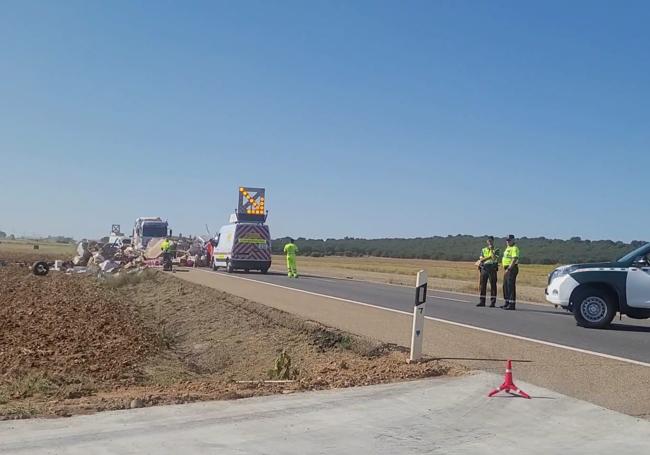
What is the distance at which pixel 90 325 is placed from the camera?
54.9 feet

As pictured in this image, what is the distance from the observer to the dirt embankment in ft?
27.7

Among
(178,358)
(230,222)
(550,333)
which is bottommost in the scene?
(178,358)

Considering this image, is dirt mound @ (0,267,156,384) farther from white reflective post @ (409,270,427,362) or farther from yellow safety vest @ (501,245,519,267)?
yellow safety vest @ (501,245,519,267)

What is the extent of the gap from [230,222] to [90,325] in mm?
22061

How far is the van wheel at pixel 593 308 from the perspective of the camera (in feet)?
50.0

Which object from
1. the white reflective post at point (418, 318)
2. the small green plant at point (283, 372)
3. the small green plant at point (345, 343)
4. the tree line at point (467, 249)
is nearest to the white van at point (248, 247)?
the small green plant at point (345, 343)

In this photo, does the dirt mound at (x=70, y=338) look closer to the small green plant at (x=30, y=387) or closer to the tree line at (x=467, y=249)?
the small green plant at (x=30, y=387)

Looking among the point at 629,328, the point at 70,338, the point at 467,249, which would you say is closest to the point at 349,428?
the point at 70,338

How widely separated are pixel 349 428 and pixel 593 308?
33.6 ft

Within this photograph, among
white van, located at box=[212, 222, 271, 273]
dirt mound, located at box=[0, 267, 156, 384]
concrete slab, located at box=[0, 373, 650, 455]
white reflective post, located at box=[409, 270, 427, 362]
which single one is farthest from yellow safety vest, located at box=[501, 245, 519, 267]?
white van, located at box=[212, 222, 271, 273]

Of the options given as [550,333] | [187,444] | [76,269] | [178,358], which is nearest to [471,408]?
[187,444]

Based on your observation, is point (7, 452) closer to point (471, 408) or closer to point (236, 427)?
point (236, 427)

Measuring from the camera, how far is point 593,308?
50.4 feet

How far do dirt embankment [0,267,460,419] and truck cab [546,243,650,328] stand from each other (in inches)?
218
